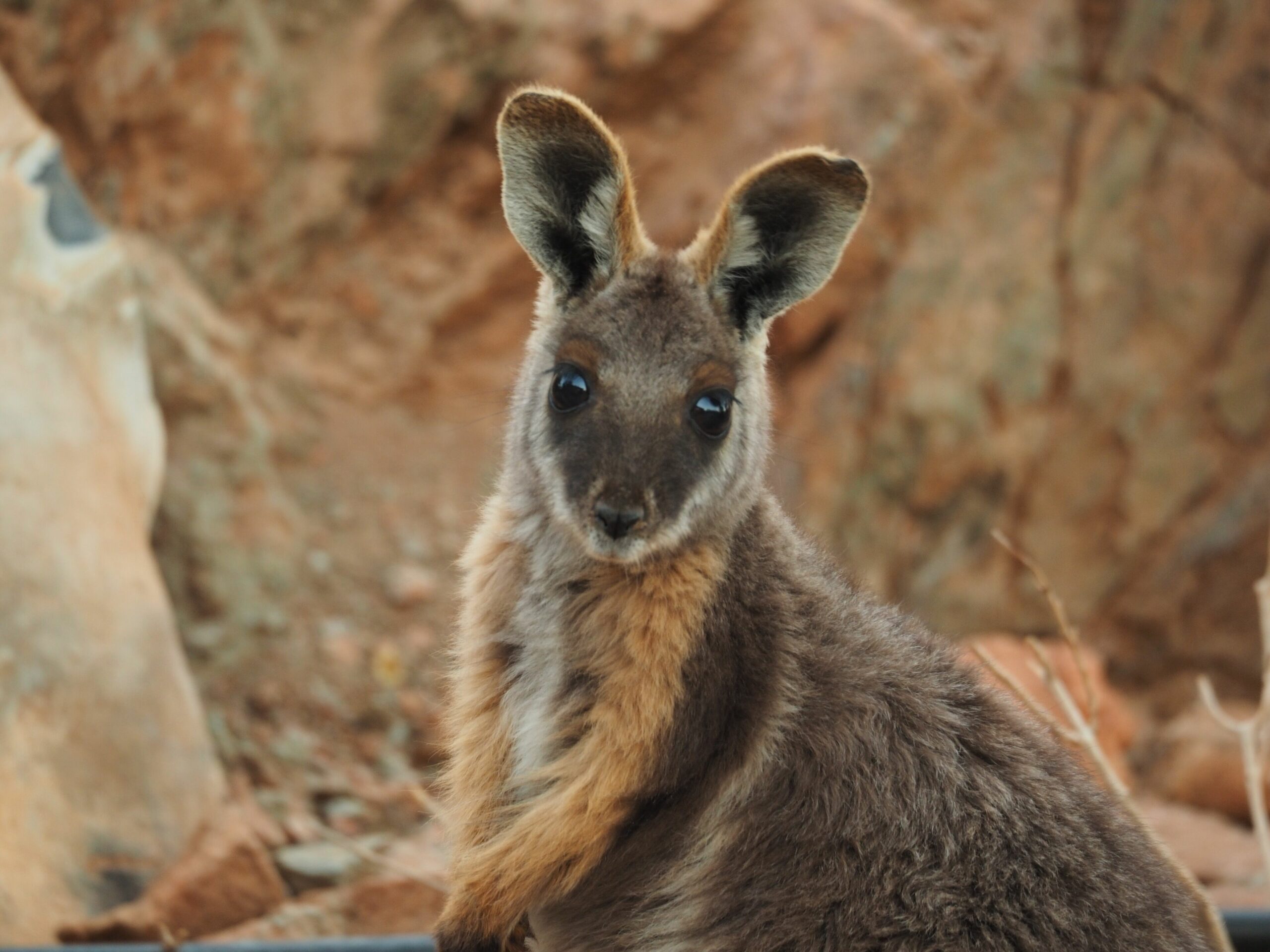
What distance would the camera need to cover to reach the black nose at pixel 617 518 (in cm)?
362

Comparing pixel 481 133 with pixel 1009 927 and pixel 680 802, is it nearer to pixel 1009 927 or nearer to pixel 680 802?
pixel 680 802

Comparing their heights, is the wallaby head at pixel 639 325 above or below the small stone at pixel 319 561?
above

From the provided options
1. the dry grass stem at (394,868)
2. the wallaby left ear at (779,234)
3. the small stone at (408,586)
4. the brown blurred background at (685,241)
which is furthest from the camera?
the small stone at (408,586)

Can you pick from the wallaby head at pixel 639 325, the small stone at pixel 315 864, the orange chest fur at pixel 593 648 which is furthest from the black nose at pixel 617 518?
the small stone at pixel 315 864

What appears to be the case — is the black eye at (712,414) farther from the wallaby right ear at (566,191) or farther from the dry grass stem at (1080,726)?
the dry grass stem at (1080,726)

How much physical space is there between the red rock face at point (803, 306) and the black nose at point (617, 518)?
Answer: 4242 millimetres

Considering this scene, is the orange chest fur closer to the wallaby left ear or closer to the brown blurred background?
the wallaby left ear

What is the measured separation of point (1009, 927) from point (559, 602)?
1429mm

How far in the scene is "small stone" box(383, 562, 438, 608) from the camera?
8.12 meters

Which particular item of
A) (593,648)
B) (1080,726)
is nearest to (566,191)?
(593,648)

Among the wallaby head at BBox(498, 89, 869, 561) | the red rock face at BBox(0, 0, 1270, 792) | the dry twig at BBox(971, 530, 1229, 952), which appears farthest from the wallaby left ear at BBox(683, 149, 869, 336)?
the red rock face at BBox(0, 0, 1270, 792)

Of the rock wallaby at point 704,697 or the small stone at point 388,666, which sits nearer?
the rock wallaby at point 704,697

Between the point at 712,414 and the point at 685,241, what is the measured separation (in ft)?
16.6

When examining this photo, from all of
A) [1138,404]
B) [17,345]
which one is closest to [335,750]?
[17,345]
